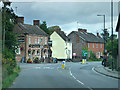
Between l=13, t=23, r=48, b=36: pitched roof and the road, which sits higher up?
l=13, t=23, r=48, b=36: pitched roof

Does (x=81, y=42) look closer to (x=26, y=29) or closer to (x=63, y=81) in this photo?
(x=26, y=29)

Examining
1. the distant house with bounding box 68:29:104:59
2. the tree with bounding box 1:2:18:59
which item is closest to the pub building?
the distant house with bounding box 68:29:104:59

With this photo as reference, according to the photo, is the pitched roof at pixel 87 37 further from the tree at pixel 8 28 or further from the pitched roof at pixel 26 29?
the tree at pixel 8 28

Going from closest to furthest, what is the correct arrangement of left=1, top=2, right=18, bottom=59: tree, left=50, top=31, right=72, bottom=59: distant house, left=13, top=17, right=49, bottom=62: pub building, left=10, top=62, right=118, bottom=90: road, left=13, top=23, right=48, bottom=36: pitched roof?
left=10, top=62, right=118, bottom=90: road → left=1, top=2, right=18, bottom=59: tree → left=13, top=17, right=49, bottom=62: pub building → left=13, top=23, right=48, bottom=36: pitched roof → left=50, top=31, right=72, bottom=59: distant house

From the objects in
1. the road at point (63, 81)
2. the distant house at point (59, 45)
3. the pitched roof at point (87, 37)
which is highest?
the pitched roof at point (87, 37)

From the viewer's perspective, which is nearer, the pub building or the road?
the road

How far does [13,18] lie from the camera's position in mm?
27547

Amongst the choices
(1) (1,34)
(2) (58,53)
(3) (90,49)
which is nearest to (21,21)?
(2) (58,53)

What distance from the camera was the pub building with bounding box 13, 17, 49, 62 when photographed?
186 ft

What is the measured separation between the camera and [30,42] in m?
58.0

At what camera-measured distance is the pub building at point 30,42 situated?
56550mm

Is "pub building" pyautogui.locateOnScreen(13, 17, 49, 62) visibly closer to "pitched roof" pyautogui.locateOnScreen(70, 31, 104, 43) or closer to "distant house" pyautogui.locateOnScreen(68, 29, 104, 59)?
"distant house" pyautogui.locateOnScreen(68, 29, 104, 59)

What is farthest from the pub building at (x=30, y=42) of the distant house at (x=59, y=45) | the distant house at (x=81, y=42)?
the distant house at (x=81, y=42)

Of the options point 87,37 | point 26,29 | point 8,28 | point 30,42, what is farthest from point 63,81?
point 87,37
